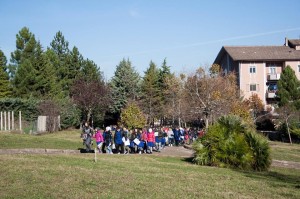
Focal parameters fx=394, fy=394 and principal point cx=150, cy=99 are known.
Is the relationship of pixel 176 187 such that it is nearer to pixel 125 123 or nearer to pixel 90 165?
pixel 90 165

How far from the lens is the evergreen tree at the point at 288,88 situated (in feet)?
186

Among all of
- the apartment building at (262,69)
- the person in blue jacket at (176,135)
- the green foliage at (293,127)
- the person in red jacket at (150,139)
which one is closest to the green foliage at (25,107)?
the person in blue jacket at (176,135)

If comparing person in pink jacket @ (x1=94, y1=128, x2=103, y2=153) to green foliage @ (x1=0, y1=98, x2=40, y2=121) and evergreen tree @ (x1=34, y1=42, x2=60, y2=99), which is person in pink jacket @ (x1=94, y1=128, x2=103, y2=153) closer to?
green foliage @ (x1=0, y1=98, x2=40, y2=121)

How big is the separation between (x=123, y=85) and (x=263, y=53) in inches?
958

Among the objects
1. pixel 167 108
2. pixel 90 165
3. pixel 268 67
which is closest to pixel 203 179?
pixel 90 165

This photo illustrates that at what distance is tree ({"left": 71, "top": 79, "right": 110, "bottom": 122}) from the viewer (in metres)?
56.0

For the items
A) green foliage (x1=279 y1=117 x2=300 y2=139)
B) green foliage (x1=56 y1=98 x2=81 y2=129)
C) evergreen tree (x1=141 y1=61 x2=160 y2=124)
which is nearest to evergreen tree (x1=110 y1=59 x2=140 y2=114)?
evergreen tree (x1=141 y1=61 x2=160 y2=124)

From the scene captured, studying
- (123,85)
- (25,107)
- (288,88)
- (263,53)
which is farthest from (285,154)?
(263,53)

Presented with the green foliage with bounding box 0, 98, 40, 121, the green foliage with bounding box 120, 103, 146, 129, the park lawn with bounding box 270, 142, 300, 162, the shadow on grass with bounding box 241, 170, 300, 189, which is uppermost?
the green foliage with bounding box 0, 98, 40, 121

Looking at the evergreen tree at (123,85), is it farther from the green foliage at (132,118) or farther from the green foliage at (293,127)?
the green foliage at (293,127)

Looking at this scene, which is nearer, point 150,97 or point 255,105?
point 255,105

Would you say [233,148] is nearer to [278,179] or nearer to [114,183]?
[278,179]

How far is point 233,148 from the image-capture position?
1933cm

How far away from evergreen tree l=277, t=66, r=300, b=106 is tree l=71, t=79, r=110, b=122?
82.4 feet
